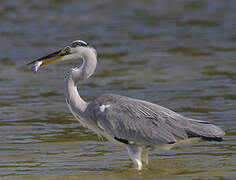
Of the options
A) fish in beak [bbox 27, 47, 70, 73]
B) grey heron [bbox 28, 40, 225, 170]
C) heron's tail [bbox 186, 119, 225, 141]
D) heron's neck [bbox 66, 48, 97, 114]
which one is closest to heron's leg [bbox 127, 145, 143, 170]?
grey heron [bbox 28, 40, 225, 170]

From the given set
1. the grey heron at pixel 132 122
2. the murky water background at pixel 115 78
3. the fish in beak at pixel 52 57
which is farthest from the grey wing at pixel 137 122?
the fish in beak at pixel 52 57

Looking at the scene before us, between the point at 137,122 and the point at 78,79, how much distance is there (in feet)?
3.32

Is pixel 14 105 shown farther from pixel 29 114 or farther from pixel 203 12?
pixel 203 12

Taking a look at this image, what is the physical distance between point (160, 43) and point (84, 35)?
11.1 ft

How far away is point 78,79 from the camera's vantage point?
8406 mm

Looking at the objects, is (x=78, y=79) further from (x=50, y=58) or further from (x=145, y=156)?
(x=145, y=156)

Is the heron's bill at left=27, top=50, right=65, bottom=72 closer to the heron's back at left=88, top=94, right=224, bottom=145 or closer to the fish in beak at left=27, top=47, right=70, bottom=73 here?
the fish in beak at left=27, top=47, right=70, bottom=73

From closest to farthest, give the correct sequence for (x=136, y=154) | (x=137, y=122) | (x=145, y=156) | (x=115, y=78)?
(x=136, y=154) < (x=137, y=122) < (x=145, y=156) < (x=115, y=78)

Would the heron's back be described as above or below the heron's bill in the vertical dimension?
below

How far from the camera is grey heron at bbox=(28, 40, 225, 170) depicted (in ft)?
25.8

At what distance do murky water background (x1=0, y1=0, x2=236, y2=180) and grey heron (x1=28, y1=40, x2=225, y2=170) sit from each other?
41 cm

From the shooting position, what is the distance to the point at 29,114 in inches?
448

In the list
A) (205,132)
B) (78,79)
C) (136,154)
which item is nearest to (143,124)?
(136,154)

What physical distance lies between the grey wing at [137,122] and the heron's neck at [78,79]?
20 centimetres
